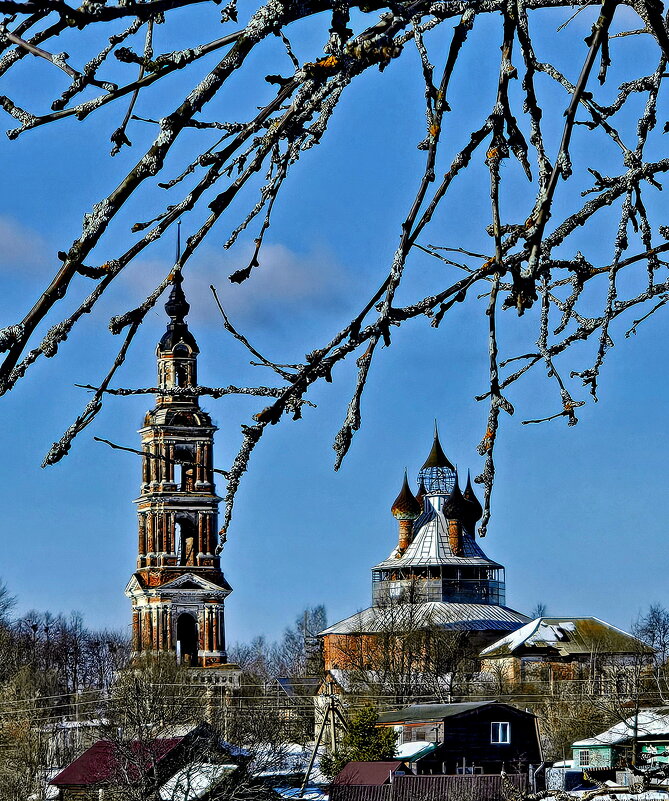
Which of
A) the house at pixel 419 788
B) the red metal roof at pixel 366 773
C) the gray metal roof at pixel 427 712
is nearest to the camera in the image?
the house at pixel 419 788

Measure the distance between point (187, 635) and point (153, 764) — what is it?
25.5 m

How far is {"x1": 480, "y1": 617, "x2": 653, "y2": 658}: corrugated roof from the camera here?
57.5 metres

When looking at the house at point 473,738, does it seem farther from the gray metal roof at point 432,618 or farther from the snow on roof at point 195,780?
the gray metal roof at point 432,618

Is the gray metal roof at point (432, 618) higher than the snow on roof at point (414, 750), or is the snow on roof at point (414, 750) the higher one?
the gray metal roof at point (432, 618)

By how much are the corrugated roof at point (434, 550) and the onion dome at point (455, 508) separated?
0.59 metres

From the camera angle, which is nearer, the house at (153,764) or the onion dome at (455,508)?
the house at (153,764)

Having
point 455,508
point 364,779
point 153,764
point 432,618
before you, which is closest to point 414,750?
point 364,779

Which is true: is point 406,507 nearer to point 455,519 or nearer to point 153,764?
point 455,519

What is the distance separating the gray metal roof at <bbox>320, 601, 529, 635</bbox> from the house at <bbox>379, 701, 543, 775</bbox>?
16971mm

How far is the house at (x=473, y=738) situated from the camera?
37000 millimetres

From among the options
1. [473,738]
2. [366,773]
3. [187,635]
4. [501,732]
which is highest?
[187,635]

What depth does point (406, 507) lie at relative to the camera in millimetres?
72438

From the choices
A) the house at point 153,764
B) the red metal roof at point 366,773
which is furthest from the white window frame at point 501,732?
the house at point 153,764

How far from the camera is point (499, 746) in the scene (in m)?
37.8
